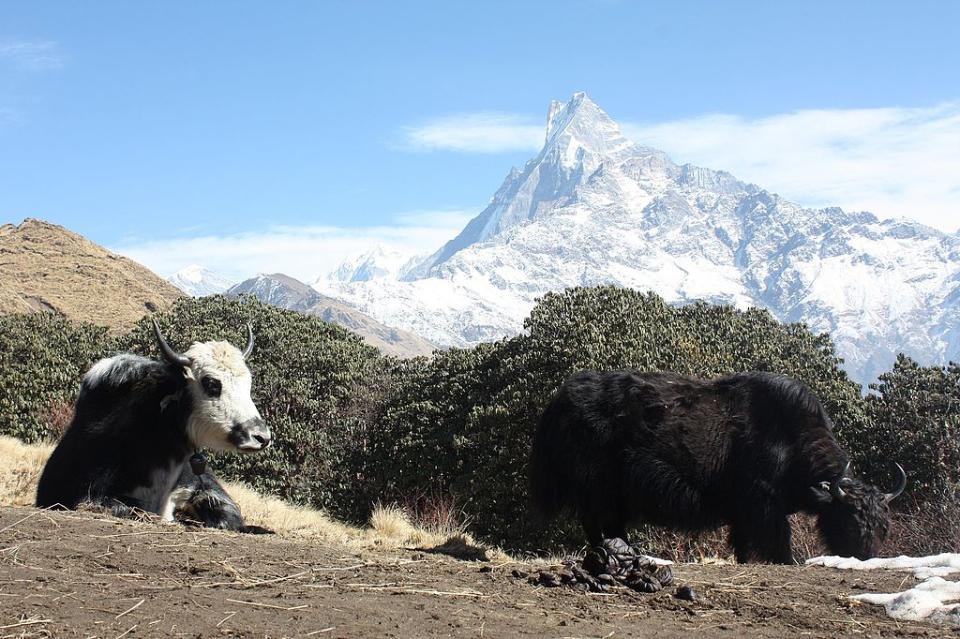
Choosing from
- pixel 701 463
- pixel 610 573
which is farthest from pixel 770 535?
pixel 610 573

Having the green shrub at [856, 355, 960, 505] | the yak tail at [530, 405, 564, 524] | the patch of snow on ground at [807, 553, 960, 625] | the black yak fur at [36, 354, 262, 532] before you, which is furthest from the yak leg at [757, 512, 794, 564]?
the green shrub at [856, 355, 960, 505]

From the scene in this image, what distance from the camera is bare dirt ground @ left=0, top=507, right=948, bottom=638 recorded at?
5391mm

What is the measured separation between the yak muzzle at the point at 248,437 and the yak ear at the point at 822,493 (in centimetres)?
528

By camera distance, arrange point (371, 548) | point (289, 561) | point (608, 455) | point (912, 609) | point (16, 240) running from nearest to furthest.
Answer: point (912, 609)
point (289, 561)
point (371, 548)
point (608, 455)
point (16, 240)

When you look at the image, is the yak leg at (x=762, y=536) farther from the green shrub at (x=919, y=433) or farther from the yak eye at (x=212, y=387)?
the green shrub at (x=919, y=433)

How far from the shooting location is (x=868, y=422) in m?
15.7

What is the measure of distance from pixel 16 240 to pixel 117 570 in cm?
4042

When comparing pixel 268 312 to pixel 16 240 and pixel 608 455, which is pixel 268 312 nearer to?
pixel 608 455

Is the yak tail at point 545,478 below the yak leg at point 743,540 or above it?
above

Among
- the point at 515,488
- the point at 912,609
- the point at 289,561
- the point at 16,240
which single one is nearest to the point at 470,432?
the point at 515,488

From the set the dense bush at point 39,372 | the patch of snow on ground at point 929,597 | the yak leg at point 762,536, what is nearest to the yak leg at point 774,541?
the yak leg at point 762,536

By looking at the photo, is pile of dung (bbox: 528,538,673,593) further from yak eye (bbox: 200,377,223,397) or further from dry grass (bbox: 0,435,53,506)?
dry grass (bbox: 0,435,53,506)

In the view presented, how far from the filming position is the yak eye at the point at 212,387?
9.03 m

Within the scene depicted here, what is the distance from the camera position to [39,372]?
17.6m
